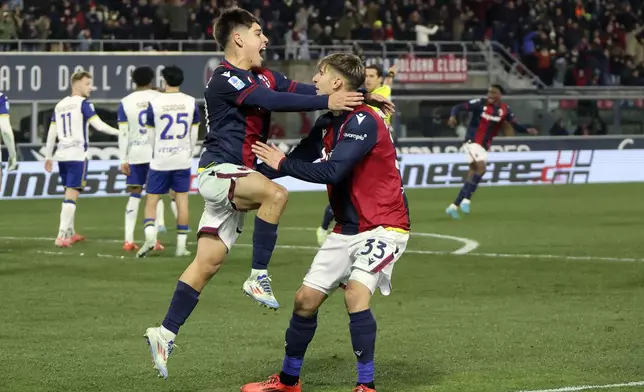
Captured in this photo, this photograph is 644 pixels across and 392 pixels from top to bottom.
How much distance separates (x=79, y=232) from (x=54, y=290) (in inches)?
283

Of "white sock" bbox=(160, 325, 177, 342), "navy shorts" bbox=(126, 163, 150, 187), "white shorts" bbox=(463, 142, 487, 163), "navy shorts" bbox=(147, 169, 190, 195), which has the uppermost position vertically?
"white sock" bbox=(160, 325, 177, 342)

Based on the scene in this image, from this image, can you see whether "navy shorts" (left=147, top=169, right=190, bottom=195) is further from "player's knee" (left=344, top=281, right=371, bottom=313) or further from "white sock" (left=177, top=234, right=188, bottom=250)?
"player's knee" (left=344, top=281, right=371, bottom=313)

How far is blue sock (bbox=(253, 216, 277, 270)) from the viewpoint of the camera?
8367 mm

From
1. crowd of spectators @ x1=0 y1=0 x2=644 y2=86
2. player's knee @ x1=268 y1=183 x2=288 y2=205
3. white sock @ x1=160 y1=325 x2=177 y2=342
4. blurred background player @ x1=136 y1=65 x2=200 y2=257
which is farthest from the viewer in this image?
crowd of spectators @ x1=0 y1=0 x2=644 y2=86

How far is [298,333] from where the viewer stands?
7.55m

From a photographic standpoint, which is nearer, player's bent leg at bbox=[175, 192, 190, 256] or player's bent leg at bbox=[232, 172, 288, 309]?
player's bent leg at bbox=[232, 172, 288, 309]

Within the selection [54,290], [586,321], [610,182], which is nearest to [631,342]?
[586,321]

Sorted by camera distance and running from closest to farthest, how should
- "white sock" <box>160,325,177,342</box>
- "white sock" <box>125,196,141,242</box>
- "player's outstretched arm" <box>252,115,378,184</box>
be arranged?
"player's outstretched arm" <box>252,115,378,184</box>, "white sock" <box>160,325,177,342</box>, "white sock" <box>125,196,141,242</box>

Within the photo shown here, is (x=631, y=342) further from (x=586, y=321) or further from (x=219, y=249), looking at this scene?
(x=219, y=249)

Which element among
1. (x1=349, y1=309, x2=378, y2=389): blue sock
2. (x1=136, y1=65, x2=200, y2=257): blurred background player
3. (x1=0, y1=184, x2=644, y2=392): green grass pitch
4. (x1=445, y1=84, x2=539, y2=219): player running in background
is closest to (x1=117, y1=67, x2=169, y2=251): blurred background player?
(x1=0, y1=184, x2=644, y2=392): green grass pitch

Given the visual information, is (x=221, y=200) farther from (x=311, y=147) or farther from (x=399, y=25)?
(x=399, y=25)

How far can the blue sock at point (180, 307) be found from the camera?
789 centimetres

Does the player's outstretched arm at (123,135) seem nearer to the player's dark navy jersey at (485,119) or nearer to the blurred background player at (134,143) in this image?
the blurred background player at (134,143)

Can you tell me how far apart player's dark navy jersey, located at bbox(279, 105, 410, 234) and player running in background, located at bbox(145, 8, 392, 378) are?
62cm
